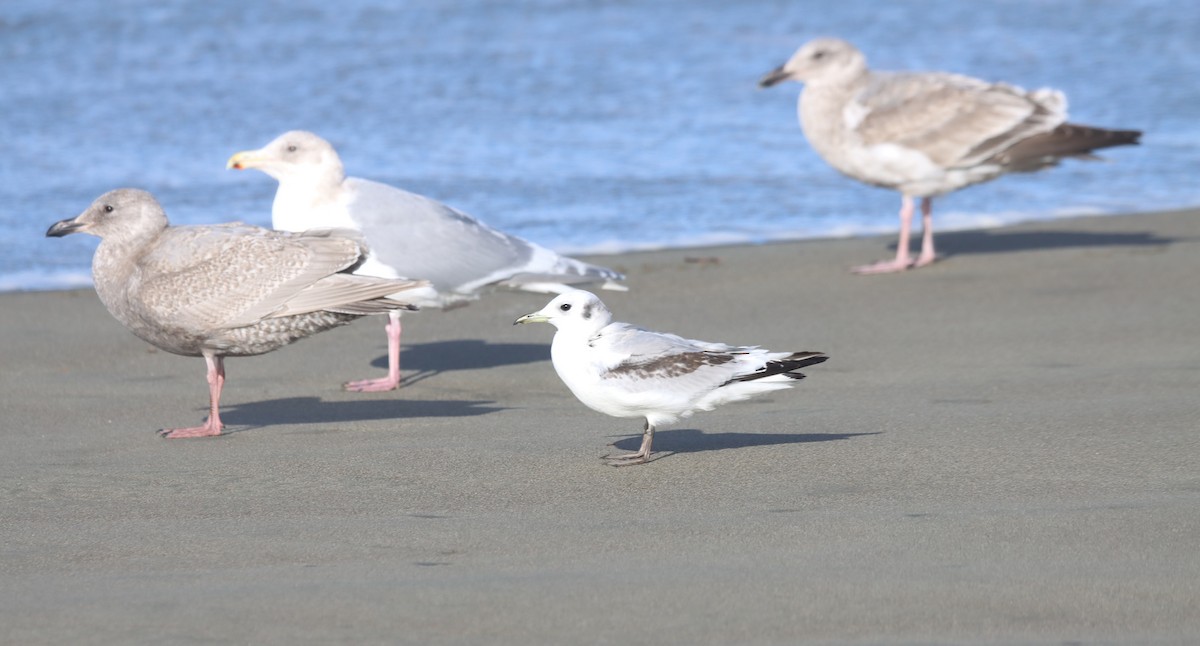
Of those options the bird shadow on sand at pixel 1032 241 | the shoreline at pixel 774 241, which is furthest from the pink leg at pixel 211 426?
the bird shadow on sand at pixel 1032 241

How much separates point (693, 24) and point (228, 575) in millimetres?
14738

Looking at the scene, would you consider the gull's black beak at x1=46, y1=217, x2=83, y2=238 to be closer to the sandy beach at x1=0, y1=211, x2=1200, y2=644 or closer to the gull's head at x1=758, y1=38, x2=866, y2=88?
the sandy beach at x1=0, y1=211, x2=1200, y2=644

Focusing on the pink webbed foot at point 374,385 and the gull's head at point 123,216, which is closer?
the gull's head at point 123,216

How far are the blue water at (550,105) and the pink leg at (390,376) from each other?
105 inches

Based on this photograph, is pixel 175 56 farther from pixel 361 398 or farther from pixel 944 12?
pixel 361 398

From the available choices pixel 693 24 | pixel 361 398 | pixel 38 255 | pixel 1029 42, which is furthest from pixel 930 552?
pixel 693 24

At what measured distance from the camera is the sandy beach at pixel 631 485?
372cm

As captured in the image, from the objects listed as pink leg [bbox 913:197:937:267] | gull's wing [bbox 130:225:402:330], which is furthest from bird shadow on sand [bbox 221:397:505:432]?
pink leg [bbox 913:197:937:267]

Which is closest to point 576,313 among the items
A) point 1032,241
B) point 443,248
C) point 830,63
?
point 443,248

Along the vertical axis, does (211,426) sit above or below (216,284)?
below

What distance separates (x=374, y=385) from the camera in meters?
7.05

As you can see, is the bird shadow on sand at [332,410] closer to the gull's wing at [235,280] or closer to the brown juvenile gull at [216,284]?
the brown juvenile gull at [216,284]

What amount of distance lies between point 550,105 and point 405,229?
6599 millimetres

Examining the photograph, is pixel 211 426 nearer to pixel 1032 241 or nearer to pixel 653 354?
pixel 653 354
